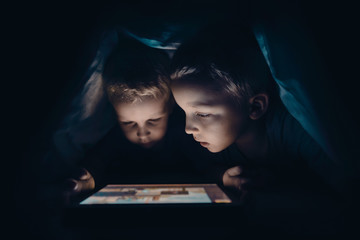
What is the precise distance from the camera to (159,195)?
923 mm

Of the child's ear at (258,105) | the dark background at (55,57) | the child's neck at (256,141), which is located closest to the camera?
the dark background at (55,57)

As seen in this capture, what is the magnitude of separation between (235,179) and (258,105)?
1.25 feet

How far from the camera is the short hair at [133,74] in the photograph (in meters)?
1.18

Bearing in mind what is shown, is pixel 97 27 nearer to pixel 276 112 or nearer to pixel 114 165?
pixel 114 165

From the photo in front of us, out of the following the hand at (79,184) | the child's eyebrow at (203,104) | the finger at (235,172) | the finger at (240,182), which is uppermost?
the child's eyebrow at (203,104)

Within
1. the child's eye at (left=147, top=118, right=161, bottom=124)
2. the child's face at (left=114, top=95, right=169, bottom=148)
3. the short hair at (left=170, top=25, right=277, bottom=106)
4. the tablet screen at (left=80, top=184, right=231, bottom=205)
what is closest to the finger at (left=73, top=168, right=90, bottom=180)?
the tablet screen at (left=80, top=184, right=231, bottom=205)

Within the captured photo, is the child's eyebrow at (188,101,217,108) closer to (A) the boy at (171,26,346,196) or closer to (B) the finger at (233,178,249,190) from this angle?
(A) the boy at (171,26,346,196)

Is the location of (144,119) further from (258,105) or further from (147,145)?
(258,105)

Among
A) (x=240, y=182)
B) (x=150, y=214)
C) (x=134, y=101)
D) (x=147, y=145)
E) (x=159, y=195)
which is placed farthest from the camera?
(x=147, y=145)

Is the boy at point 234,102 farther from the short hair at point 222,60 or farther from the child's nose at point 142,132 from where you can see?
the child's nose at point 142,132

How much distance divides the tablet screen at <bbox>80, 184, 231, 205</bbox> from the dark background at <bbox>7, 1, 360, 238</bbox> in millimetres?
352

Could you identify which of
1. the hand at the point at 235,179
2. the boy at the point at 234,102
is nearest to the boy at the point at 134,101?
the boy at the point at 234,102

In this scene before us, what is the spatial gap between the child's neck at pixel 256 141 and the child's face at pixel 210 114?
0.41 feet

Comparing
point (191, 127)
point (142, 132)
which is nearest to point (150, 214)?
point (191, 127)
